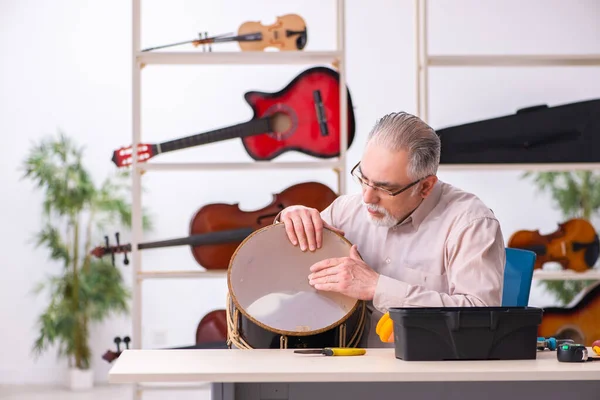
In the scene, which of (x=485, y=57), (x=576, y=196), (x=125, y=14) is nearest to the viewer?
(x=485, y=57)

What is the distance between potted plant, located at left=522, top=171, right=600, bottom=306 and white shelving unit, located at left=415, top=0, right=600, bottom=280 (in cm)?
192

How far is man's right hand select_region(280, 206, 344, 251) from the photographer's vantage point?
6.85 ft

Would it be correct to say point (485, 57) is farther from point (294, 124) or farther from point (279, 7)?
point (279, 7)

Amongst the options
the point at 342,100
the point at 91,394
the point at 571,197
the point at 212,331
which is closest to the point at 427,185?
the point at 342,100

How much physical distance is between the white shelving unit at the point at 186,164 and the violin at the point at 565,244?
0.90 metres

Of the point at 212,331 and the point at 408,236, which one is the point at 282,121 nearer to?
the point at 212,331

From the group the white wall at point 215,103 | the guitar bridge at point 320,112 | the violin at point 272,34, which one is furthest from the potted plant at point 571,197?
the violin at point 272,34

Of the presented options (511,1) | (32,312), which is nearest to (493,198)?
(511,1)

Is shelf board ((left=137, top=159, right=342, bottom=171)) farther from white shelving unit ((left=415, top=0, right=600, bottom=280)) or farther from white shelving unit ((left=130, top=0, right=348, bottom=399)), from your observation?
white shelving unit ((left=415, top=0, right=600, bottom=280))

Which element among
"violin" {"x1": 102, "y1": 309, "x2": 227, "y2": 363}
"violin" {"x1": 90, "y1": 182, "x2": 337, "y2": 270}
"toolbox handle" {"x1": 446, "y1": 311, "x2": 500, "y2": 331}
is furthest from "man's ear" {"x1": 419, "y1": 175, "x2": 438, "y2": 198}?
"violin" {"x1": 102, "y1": 309, "x2": 227, "y2": 363}

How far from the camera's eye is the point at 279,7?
223 inches

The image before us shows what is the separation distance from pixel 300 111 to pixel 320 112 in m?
0.09

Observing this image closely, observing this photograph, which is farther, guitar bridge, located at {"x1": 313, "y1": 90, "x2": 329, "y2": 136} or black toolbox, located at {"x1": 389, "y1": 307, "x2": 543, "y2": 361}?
guitar bridge, located at {"x1": 313, "y1": 90, "x2": 329, "y2": 136}

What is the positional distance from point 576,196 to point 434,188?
3.51 metres
